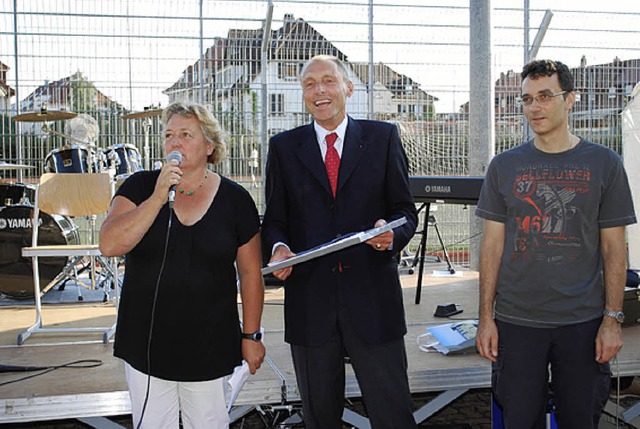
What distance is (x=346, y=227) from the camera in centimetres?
251

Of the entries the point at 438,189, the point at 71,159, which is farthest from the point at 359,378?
the point at 71,159

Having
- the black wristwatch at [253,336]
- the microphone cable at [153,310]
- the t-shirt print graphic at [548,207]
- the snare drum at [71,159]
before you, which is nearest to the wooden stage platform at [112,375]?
the black wristwatch at [253,336]

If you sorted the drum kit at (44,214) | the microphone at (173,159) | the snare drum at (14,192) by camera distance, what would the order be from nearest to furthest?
the microphone at (173,159)
the drum kit at (44,214)
the snare drum at (14,192)

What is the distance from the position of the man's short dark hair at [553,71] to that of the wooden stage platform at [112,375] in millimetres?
1678

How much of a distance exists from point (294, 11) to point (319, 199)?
Answer: 6.76m

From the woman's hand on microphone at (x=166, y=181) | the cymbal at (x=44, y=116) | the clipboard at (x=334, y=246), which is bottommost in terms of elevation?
the clipboard at (x=334, y=246)

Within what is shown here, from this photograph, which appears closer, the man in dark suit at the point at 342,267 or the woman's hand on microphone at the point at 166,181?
the woman's hand on microphone at the point at 166,181

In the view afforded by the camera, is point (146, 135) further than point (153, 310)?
Yes

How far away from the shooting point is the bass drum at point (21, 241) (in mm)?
6539

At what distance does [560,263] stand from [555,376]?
46cm

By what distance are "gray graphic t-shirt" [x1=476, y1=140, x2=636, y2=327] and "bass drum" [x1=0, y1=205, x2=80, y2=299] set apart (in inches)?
211

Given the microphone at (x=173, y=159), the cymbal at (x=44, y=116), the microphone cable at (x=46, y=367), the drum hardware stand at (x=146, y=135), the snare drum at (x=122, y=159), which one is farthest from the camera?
the drum hardware stand at (x=146, y=135)

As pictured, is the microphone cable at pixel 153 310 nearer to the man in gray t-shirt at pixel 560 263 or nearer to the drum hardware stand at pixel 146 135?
the man in gray t-shirt at pixel 560 263

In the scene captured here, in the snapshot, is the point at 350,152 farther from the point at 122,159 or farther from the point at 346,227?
the point at 122,159
